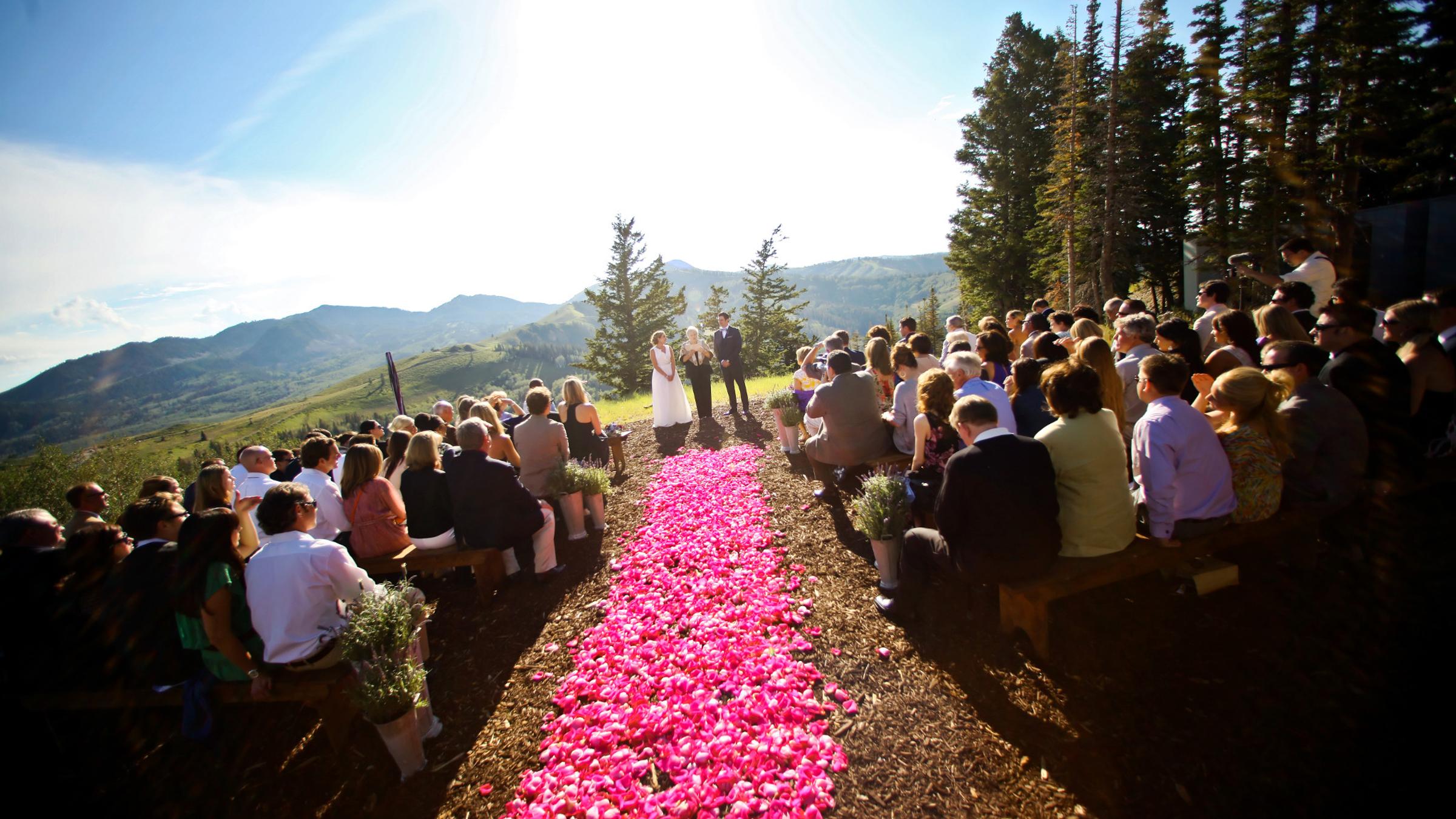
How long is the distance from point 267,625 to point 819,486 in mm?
5797

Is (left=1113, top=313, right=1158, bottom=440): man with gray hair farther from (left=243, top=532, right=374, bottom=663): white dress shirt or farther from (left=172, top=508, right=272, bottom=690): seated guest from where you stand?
(left=172, top=508, right=272, bottom=690): seated guest

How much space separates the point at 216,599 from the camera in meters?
3.52

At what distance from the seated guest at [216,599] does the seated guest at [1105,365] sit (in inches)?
256

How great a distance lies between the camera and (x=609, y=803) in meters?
3.10

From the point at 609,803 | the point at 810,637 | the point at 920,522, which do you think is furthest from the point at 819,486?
the point at 609,803

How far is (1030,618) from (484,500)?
189 inches

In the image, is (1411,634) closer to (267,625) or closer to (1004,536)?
(1004,536)

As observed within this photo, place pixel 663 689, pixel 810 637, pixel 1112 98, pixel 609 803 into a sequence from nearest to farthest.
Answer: pixel 609 803 → pixel 663 689 → pixel 810 637 → pixel 1112 98

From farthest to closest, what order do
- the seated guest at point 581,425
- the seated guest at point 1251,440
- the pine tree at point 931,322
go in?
the pine tree at point 931,322, the seated guest at point 581,425, the seated guest at point 1251,440

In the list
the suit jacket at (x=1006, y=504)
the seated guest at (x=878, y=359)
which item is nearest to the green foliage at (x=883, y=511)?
the suit jacket at (x=1006, y=504)

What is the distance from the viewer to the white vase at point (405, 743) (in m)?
3.35

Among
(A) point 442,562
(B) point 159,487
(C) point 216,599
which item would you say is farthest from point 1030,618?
(B) point 159,487

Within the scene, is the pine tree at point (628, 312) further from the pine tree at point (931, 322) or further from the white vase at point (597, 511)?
the white vase at point (597, 511)

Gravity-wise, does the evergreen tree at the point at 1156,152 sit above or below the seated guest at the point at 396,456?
above
